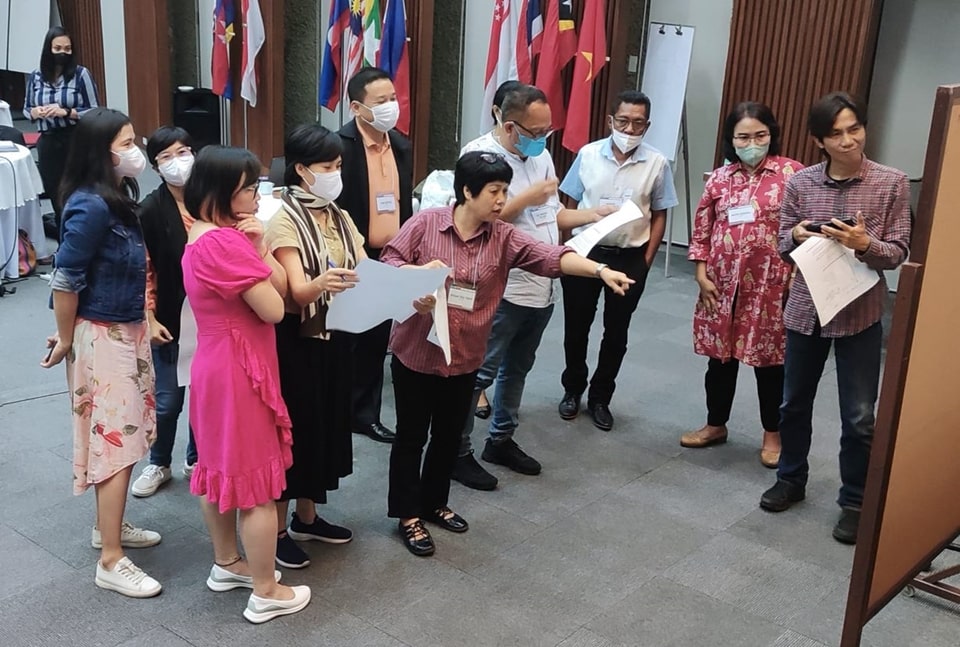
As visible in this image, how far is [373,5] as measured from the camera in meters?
7.50

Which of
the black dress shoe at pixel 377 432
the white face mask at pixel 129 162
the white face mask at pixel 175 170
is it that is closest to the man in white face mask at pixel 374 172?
the black dress shoe at pixel 377 432

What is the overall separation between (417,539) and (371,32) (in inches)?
208

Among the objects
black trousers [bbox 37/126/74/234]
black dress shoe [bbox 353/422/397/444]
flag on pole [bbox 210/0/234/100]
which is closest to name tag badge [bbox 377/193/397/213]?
black dress shoe [bbox 353/422/397/444]

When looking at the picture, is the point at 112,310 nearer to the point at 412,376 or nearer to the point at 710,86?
the point at 412,376

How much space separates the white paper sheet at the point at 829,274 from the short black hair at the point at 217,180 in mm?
1737

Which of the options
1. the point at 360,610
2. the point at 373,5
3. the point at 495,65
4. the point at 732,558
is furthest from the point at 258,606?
the point at 373,5

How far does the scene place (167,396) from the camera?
3438mm

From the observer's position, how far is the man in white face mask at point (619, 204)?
4023mm

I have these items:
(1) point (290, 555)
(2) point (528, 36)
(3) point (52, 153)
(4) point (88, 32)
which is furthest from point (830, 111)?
(4) point (88, 32)

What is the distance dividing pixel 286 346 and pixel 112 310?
501 mm

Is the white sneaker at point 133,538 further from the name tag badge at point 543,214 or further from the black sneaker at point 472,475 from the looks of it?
the name tag badge at point 543,214

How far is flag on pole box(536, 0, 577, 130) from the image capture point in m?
6.87

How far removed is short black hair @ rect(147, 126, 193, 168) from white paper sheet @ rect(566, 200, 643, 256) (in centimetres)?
132

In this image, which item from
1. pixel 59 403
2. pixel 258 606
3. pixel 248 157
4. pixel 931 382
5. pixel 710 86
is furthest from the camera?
pixel 710 86
